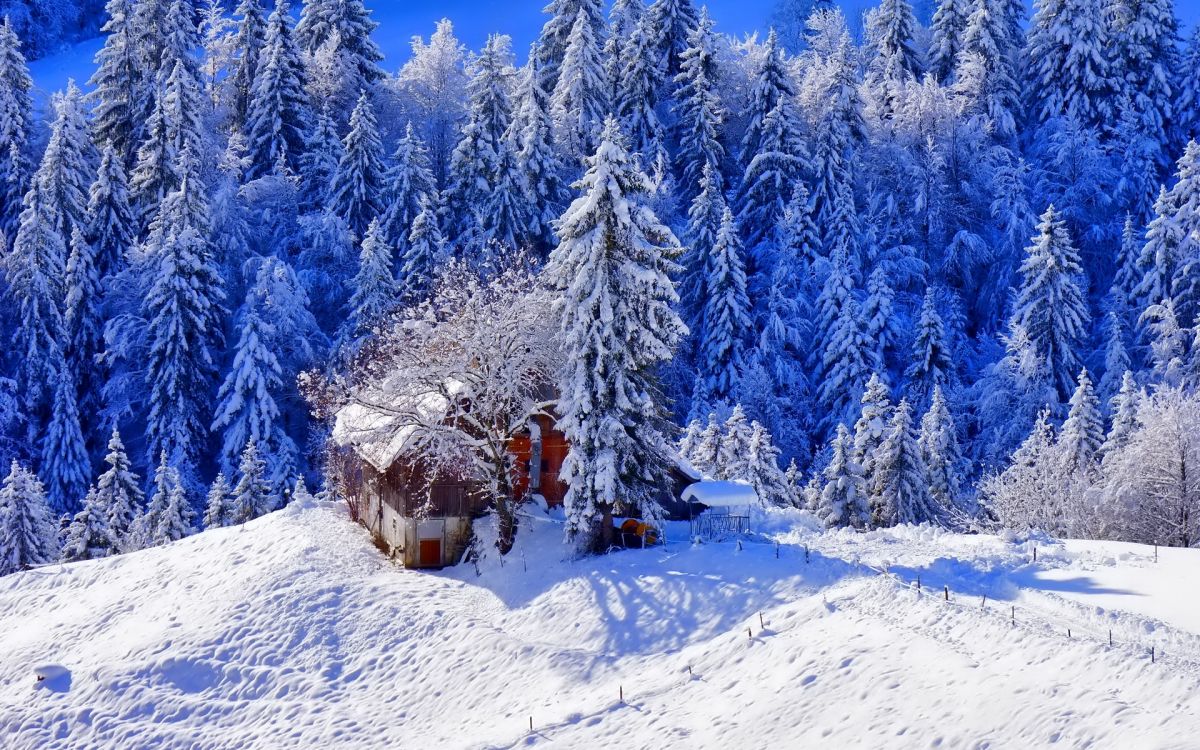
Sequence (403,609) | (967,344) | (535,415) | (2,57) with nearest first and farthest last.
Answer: (403,609)
(535,415)
(967,344)
(2,57)

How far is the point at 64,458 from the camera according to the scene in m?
54.8

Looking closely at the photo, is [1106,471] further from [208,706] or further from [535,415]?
A: [208,706]

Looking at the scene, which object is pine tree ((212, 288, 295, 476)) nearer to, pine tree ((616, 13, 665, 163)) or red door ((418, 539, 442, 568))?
red door ((418, 539, 442, 568))

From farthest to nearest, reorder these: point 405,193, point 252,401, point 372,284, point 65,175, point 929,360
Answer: point 405,193 → point 65,175 → point 372,284 → point 929,360 → point 252,401

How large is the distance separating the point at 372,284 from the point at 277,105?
19.2 m

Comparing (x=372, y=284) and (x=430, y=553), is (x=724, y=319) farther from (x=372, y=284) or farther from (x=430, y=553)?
(x=430, y=553)

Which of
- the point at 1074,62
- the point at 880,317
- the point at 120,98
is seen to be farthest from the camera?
the point at 1074,62

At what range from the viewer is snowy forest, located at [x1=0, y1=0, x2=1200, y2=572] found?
46.7 m

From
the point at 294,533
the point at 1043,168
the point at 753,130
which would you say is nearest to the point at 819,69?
the point at 753,130

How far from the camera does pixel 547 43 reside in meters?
74.6

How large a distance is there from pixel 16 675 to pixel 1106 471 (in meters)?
34.7

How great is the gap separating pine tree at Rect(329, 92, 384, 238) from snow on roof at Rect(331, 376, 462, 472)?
1337 inches

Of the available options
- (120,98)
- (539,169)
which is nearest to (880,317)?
(539,169)

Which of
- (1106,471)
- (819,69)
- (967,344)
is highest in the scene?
(819,69)
